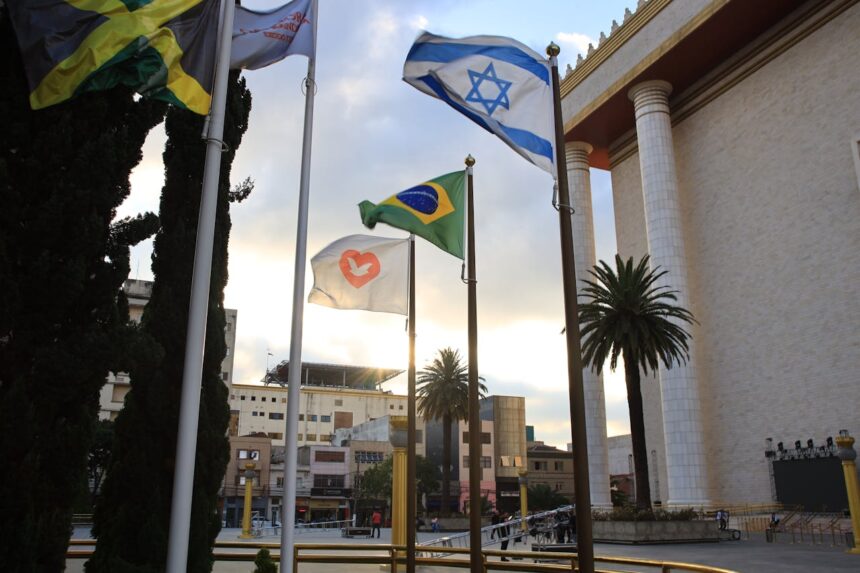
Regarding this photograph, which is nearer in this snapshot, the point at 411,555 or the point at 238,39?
the point at 238,39

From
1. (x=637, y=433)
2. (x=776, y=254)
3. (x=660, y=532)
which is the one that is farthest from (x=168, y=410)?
(x=776, y=254)

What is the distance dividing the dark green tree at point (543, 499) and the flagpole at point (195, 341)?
235 feet

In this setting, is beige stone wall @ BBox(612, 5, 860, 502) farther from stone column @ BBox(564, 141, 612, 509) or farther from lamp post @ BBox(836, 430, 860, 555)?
lamp post @ BBox(836, 430, 860, 555)

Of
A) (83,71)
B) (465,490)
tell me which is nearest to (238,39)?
(83,71)

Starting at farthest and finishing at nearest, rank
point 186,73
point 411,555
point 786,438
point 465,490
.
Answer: point 465,490 → point 786,438 → point 411,555 → point 186,73

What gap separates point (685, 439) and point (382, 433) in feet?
171

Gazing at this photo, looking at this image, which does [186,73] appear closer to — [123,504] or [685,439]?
[123,504]

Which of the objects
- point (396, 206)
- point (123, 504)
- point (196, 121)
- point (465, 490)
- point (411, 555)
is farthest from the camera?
point (465, 490)

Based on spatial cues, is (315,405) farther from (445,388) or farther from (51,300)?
(51,300)

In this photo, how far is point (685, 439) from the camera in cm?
3781

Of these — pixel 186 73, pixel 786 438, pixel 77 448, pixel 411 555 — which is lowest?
pixel 411 555

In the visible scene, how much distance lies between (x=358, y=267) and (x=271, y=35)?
5.59 m

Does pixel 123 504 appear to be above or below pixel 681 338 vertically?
below

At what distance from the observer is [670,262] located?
40219 millimetres
